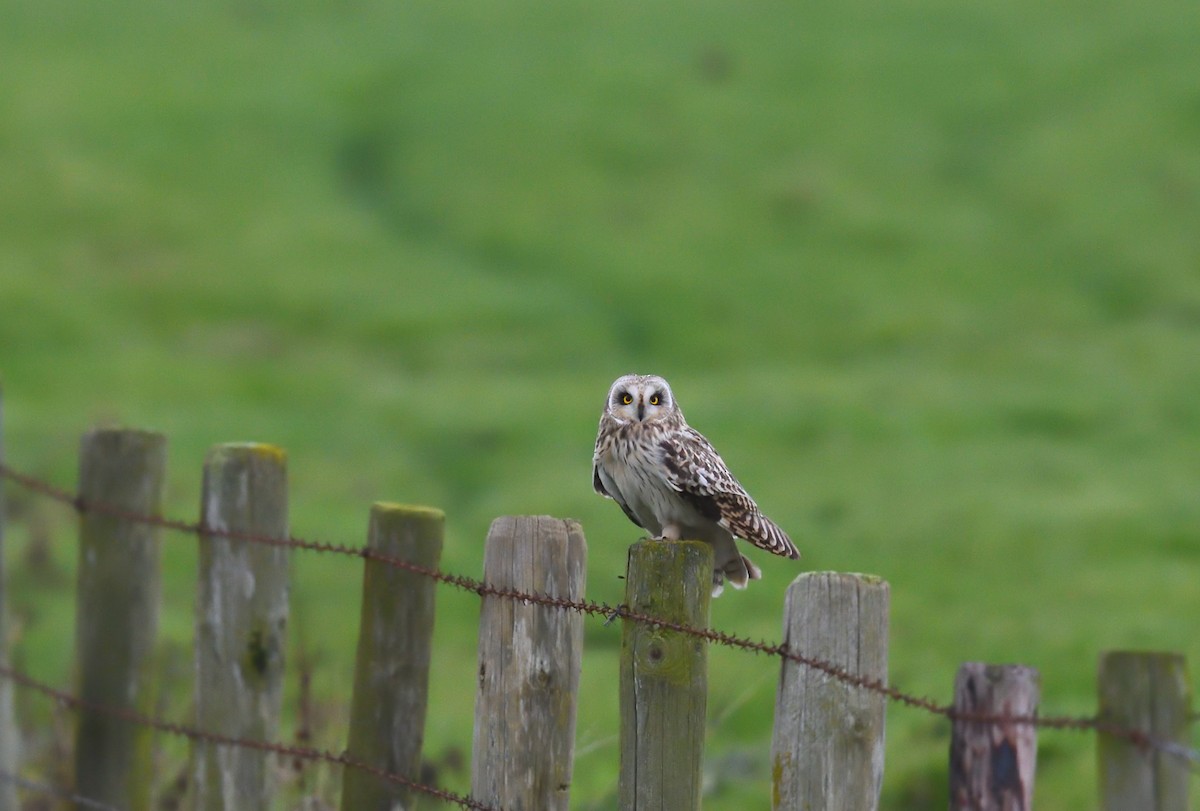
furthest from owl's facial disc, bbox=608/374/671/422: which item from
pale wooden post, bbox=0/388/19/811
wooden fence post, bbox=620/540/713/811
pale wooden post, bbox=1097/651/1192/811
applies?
pale wooden post, bbox=1097/651/1192/811

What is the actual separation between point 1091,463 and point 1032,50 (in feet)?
59.2

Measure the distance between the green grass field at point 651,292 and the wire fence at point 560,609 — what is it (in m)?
2.08

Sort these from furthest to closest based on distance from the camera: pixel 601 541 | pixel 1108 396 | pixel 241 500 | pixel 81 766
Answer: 1. pixel 1108 396
2. pixel 601 541
3. pixel 81 766
4. pixel 241 500

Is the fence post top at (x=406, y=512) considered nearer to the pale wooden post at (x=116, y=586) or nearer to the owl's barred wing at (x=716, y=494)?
the owl's barred wing at (x=716, y=494)

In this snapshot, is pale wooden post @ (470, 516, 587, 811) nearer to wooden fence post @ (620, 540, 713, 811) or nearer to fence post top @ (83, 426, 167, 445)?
wooden fence post @ (620, 540, 713, 811)

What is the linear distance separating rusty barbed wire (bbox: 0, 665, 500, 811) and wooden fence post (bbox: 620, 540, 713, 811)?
1.90 feet

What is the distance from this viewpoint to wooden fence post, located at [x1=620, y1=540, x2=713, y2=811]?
4.22 m

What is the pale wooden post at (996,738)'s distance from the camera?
12.0 ft

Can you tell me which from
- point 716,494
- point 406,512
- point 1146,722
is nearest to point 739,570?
point 716,494

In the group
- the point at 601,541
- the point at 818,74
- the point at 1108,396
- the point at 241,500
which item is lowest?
the point at 241,500

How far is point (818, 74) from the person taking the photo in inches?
1352

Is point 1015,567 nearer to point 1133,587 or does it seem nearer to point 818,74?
point 1133,587

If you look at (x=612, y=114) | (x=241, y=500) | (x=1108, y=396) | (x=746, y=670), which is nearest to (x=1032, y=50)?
(x=612, y=114)

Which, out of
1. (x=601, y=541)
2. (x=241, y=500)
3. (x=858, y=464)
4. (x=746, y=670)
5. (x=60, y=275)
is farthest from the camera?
(x=60, y=275)
